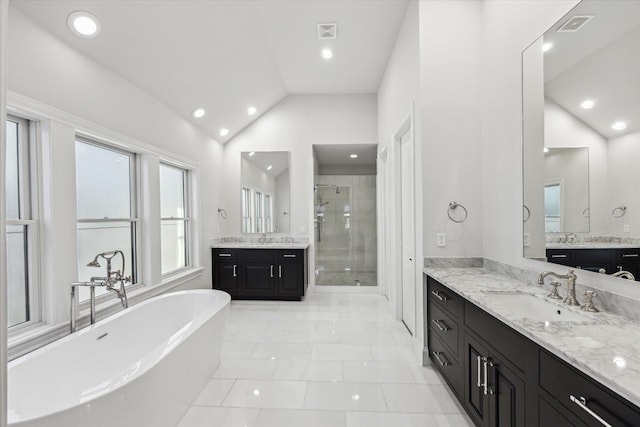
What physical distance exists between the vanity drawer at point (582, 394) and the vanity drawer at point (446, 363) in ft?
3.07

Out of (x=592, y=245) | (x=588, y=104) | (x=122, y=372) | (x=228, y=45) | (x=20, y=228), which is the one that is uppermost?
(x=228, y=45)

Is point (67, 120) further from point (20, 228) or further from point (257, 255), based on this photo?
point (257, 255)

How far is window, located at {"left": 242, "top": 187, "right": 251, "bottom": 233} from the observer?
→ 5.23 metres

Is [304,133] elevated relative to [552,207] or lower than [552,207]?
elevated

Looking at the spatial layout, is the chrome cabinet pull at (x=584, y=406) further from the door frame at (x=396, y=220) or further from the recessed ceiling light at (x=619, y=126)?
the door frame at (x=396, y=220)

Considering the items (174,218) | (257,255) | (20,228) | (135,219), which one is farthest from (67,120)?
(257,255)

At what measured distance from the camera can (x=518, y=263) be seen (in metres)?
2.25

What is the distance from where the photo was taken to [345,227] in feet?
19.7

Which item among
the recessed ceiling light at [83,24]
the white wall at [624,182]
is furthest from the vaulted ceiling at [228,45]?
the white wall at [624,182]

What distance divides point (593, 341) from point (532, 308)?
0.68 metres

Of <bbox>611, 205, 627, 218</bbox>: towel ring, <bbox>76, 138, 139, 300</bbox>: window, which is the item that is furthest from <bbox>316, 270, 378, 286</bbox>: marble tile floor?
<bbox>611, 205, 627, 218</bbox>: towel ring

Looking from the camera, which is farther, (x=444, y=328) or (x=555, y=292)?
(x=444, y=328)

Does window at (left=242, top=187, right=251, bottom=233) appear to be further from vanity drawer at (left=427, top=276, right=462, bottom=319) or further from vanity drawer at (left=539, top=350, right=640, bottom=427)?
vanity drawer at (left=539, top=350, right=640, bottom=427)

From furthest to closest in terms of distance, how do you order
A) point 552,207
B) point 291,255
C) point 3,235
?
point 291,255
point 552,207
point 3,235
